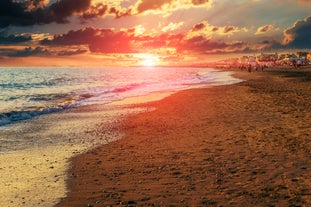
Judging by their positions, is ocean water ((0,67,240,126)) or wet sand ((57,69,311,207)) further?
ocean water ((0,67,240,126))

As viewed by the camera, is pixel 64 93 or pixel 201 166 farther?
pixel 64 93

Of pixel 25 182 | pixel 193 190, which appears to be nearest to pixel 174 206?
pixel 193 190

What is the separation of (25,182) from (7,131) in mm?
9200

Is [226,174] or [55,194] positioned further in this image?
[226,174]

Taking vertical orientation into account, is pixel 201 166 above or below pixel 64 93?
below

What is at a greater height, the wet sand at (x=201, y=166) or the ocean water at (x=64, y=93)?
the ocean water at (x=64, y=93)

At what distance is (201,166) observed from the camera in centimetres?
981

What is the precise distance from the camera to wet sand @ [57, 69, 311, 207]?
7539 millimetres

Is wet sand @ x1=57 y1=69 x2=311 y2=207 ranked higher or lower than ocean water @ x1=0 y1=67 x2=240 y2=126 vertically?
lower

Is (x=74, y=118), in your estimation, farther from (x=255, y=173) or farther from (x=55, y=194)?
(x=255, y=173)

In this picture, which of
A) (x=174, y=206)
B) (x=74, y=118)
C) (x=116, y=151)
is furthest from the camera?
(x=74, y=118)

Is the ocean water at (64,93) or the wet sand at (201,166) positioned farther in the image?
the ocean water at (64,93)

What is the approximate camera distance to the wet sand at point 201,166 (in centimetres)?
754

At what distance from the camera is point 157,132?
1530 cm
